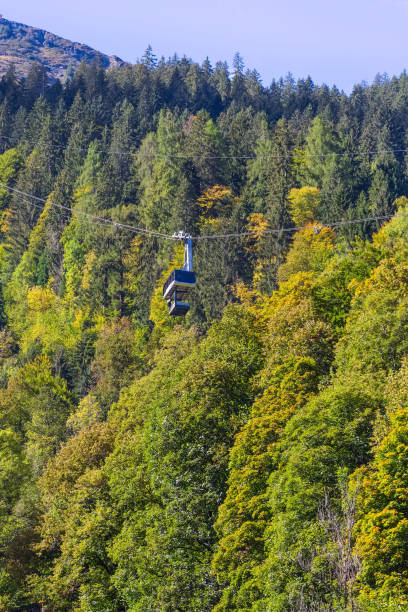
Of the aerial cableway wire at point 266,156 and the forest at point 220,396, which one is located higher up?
the aerial cableway wire at point 266,156

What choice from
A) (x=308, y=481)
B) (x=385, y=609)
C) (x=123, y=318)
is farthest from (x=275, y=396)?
(x=123, y=318)

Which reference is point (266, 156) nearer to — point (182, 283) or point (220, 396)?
point (220, 396)

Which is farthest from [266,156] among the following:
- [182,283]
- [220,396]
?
[182,283]

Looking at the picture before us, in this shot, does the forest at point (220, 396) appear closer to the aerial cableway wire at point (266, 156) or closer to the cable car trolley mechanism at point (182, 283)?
the aerial cableway wire at point (266, 156)

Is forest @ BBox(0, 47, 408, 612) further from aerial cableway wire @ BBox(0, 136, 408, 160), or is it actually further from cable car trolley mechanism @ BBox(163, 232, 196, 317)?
cable car trolley mechanism @ BBox(163, 232, 196, 317)

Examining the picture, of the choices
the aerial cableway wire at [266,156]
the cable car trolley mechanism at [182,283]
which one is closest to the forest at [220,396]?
the aerial cableway wire at [266,156]

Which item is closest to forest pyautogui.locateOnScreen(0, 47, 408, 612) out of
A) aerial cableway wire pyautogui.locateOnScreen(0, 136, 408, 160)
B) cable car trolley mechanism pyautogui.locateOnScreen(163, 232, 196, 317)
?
aerial cableway wire pyautogui.locateOnScreen(0, 136, 408, 160)
